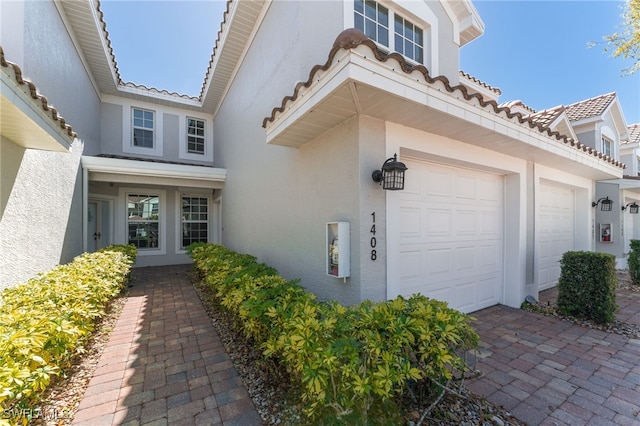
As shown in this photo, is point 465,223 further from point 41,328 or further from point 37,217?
point 37,217

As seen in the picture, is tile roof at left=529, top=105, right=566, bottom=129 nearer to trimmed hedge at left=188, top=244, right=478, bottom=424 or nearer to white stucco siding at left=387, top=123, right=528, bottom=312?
white stucco siding at left=387, top=123, right=528, bottom=312

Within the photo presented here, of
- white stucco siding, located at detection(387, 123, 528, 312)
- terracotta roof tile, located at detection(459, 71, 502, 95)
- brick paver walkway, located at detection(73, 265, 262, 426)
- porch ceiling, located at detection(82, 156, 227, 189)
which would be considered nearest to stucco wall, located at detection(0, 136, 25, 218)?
brick paver walkway, located at detection(73, 265, 262, 426)

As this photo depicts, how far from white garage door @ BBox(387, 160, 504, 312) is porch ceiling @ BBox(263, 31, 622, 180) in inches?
29.6

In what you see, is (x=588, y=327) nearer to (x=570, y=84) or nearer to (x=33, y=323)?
(x=33, y=323)

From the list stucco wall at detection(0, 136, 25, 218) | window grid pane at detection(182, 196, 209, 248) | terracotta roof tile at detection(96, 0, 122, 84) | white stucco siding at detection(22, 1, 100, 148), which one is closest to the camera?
stucco wall at detection(0, 136, 25, 218)

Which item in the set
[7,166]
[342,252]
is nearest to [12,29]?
[7,166]

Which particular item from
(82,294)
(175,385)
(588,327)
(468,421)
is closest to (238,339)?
(175,385)

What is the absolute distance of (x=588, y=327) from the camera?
15.0ft

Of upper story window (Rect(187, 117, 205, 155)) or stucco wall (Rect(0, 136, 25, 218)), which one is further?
upper story window (Rect(187, 117, 205, 155))

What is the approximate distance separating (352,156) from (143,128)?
1034 centimetres

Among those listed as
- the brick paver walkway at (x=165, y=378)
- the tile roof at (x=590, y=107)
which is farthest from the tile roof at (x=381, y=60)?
the tile roof at (x=590, y=107)

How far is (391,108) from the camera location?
10.4ft

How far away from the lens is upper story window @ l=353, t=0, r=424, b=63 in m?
4.73

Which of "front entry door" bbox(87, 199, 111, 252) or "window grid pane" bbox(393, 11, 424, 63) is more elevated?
"window grid pane" bbox(393, 11, 424, 63)
